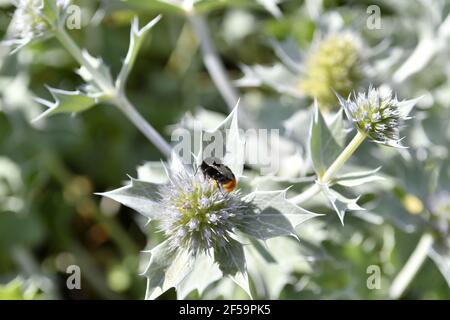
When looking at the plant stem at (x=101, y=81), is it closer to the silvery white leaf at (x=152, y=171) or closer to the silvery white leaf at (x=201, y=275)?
the silvery white leaf at (x=152, y=171)

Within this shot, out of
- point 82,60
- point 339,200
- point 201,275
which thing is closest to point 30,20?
point 82,60

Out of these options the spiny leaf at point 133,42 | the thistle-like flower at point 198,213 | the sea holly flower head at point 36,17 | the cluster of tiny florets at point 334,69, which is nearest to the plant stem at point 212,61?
the cluster of tiny florets at point 334,69

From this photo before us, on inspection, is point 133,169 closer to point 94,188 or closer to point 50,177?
point 94,188

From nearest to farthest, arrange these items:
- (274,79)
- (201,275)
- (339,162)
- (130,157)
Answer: (339,162)
(201,275)
(274,79)
(130,157)

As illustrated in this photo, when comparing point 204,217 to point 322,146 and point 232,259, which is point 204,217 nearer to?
point 232,259

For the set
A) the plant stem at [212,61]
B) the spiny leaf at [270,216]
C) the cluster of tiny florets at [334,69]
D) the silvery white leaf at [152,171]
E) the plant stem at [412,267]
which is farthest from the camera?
the plant stem at [212,61]

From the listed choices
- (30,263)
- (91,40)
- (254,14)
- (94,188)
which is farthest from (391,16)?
(30,263)
